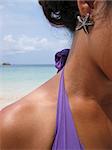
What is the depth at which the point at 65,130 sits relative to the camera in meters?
0.92

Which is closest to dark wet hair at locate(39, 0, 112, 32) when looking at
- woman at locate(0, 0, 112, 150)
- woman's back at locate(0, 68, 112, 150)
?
woman at locate(0, 0, 112, 150)

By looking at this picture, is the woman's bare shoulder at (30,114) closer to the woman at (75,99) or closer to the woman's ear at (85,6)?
the woman at (75,99)

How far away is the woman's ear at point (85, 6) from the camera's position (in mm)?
948

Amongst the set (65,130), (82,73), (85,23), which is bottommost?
(65,130)

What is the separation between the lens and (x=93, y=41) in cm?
96

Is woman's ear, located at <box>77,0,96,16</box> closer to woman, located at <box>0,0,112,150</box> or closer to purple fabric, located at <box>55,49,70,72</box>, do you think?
woman, located at <box>0,0,112,150</box>

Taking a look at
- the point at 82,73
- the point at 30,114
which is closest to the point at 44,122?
the point at 30,114

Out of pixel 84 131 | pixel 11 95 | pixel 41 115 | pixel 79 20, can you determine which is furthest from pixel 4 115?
pixel 11 95

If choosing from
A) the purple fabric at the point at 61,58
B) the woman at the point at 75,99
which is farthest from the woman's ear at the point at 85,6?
the purple fabric at the point at 61,58

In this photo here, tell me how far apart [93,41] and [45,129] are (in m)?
0.27

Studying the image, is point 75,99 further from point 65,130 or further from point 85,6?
point 85,6

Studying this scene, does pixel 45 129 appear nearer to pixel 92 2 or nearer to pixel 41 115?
pixel 41 115

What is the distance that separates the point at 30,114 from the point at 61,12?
1.06 ft

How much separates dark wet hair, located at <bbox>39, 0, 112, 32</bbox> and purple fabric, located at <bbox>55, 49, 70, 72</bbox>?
9 centimetres
